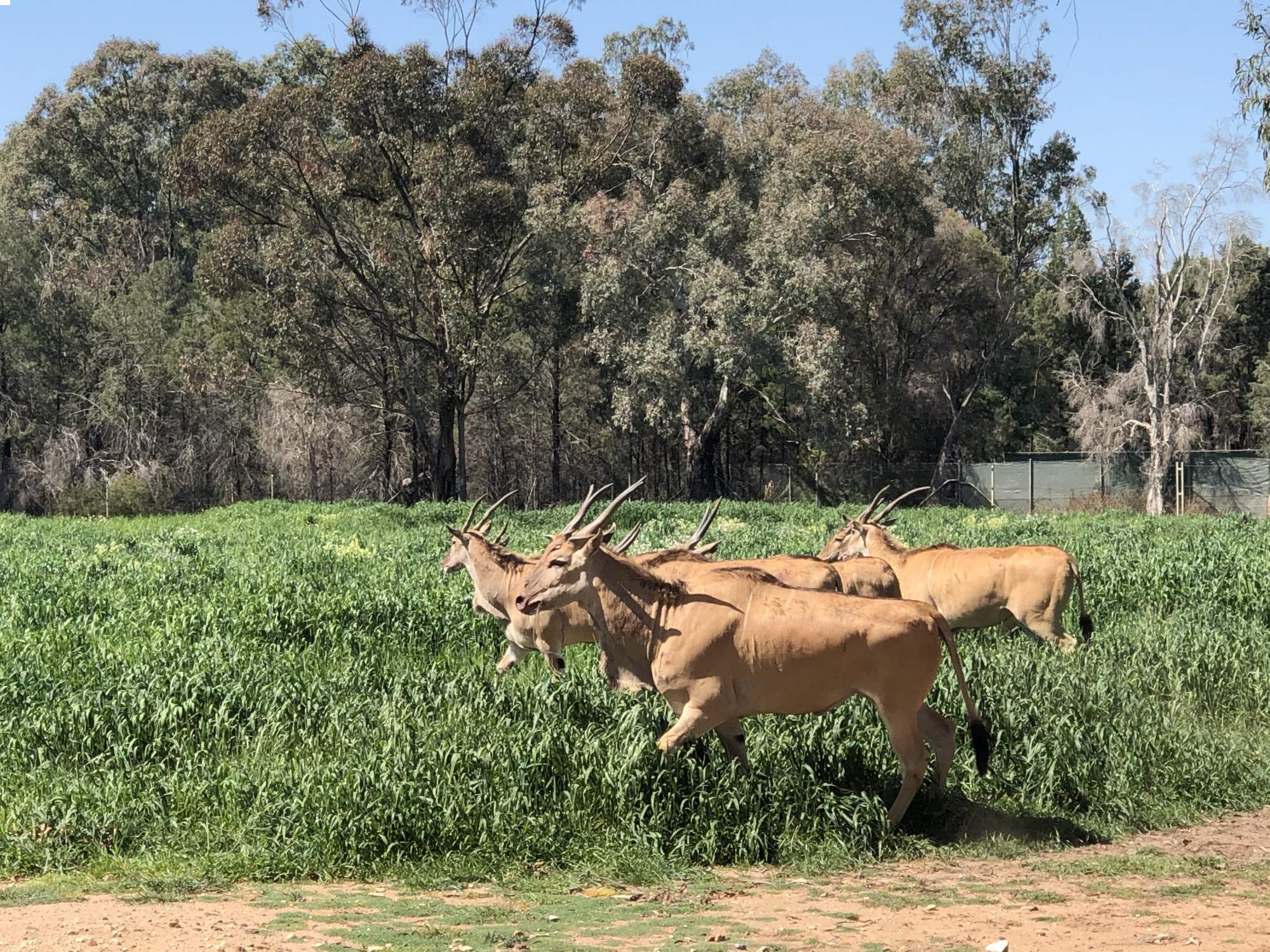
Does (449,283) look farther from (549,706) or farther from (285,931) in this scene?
(285,931)

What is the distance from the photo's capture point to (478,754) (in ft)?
28.0

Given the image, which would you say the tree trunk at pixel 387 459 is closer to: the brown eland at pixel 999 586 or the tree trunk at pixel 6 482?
the tree trunk at pixel 6 482

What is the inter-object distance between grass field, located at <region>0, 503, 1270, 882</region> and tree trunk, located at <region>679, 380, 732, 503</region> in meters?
28.5

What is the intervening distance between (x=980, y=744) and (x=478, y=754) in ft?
11.2

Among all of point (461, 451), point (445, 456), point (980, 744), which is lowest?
point (980, 744)

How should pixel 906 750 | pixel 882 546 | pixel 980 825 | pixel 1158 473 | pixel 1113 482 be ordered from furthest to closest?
pixel 1113 482 < pixel 1158 473 < pixel 882 546 < pixel 980 825 < pixel 906 750

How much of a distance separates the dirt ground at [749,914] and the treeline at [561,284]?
3236 centimetres

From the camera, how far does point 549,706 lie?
9.51 meters

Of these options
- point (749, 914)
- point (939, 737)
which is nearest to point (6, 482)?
point (939, 737)

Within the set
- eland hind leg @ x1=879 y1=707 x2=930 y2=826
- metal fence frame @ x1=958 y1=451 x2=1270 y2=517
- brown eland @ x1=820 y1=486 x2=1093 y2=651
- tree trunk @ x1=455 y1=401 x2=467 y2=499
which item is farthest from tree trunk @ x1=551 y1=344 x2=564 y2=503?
eland hind leg @ x1=879 y1=707 x2=930 y2=826

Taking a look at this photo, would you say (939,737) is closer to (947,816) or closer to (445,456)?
(947,816)

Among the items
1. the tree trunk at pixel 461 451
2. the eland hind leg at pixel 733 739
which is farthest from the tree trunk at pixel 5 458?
the eland hind leg at pixel 733 739

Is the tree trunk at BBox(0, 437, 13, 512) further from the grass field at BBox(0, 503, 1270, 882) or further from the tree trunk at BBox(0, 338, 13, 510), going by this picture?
the grass field at BBox(0, 503, 1270, 882)

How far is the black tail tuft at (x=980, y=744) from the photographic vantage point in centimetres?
874
